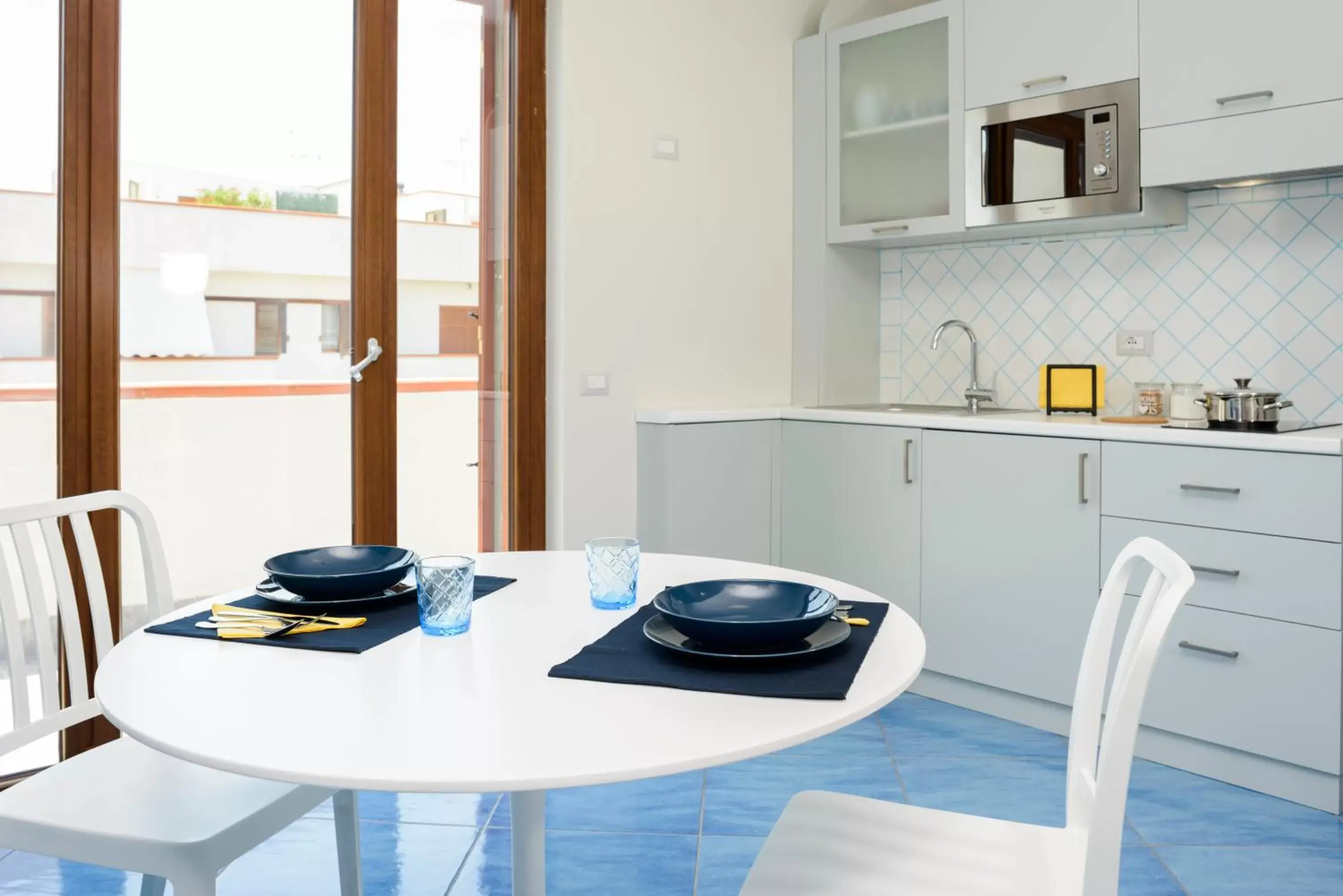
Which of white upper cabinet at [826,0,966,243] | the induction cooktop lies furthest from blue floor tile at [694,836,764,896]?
white upper cabinet at [826,0,966,243]

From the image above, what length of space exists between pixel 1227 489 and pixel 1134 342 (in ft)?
2.94

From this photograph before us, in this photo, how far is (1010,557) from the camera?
3.22 m

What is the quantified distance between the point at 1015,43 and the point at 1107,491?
1.44m

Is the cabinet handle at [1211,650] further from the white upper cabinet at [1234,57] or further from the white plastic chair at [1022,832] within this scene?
the white plastic chair at [1022,832]

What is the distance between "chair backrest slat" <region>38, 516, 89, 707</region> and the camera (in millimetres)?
1729

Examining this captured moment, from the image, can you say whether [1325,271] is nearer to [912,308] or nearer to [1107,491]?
[1107,491]

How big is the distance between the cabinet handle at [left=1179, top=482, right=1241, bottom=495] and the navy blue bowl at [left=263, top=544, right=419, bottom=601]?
205cm

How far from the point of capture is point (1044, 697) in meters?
3.16

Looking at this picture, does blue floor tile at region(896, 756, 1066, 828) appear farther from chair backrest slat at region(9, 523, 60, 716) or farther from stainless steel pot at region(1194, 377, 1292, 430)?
chair backrest slat at region(9, 523, 60, 716)

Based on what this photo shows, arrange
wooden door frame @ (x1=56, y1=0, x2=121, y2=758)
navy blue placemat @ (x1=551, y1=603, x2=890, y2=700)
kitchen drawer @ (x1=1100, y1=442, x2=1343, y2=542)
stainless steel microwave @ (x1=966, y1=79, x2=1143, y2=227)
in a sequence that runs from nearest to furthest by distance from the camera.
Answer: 1. navy blue placemat @ (x1=551, y1=603, x2=890, y2=700)
2. kitchen drawer @ (x1=1100, y1=442, x2=1343, y2=542)
3. wooden door frame @ (x1=56, y1=0, x2=121, y2=758)
4. stainless steel microwave @ (x1=966, y1=79, x2=1143, y2=227)

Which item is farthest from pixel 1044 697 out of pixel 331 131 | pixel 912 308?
pixel 331 131

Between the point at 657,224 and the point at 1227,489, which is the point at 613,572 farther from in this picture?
the point at 657,224

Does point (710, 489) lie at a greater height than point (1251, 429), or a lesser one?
lesser

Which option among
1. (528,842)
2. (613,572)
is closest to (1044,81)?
(613,572)
